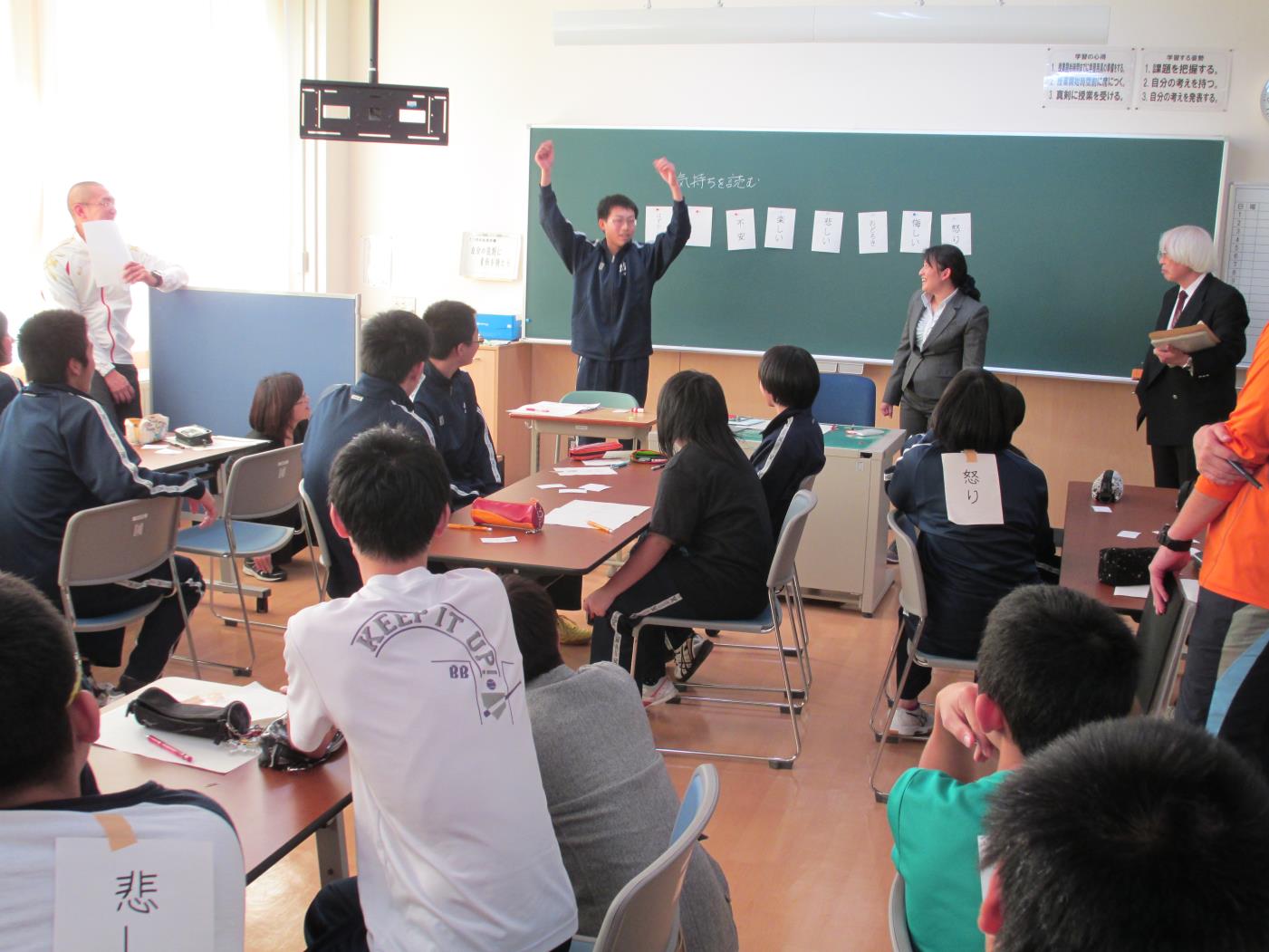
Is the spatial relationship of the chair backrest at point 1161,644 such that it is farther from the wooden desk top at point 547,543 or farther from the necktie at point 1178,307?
the necktie at point 1178,307

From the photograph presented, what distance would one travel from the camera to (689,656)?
3949mm

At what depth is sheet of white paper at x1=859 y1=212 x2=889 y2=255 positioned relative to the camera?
6207 millimetres

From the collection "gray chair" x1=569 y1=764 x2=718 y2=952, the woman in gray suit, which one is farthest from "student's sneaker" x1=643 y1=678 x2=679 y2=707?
the woman in gray suit

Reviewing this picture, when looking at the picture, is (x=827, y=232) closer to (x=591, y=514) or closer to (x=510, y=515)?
(x=591, y=514)

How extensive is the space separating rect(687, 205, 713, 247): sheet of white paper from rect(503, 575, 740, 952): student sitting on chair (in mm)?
5044

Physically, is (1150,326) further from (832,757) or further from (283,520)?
(283,520)

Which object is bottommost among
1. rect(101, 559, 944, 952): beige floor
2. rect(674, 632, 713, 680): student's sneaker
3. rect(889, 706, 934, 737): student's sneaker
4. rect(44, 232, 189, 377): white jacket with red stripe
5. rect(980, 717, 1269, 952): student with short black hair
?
rect(101, 559, 944, 952): beige floor

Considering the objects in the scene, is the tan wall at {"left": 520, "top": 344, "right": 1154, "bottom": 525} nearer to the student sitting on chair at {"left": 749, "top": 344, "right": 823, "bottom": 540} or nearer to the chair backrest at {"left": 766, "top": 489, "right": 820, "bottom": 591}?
the student sitting on chair at {"left": 749, "top": 344, "right": 823, "bottom": 540}

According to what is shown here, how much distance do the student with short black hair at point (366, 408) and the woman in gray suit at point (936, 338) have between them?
9.63 feet

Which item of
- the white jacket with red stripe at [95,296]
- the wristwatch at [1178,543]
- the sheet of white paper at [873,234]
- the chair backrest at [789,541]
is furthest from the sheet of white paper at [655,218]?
the wristwatch at [1178,543]

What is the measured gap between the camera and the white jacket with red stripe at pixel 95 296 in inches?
191

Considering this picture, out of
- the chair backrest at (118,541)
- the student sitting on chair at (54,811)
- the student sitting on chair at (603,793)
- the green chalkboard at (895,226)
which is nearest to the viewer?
the student sitting on chair at (54,811)

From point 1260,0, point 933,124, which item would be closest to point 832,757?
point 933,124

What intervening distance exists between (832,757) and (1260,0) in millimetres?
4693
